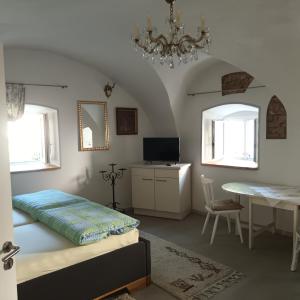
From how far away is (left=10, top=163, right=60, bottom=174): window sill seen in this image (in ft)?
13.8

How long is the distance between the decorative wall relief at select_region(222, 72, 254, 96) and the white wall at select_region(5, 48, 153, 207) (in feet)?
5.23

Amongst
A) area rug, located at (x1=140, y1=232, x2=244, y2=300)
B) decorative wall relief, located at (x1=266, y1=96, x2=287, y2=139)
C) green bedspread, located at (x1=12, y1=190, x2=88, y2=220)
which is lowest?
area rug, located at (x1=140, y1=232, x2=244, y2=300)

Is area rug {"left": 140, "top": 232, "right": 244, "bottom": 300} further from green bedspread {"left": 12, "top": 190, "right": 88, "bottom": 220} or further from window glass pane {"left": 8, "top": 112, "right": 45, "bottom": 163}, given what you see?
window glass pane {"left": 8, "top": 112, "right": 45, "bottom": 163}

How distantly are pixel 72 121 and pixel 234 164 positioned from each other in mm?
2637

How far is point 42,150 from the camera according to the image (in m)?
4.76

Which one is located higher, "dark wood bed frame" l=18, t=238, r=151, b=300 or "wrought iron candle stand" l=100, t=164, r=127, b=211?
"wrought iron candle stand" l=100, t=164, r=127, b=211

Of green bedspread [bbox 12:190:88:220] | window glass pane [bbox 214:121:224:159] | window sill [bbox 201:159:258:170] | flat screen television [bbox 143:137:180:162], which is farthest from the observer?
window glass pane [bbox 214:121:224:159]

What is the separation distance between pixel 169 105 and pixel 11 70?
2.35 meters

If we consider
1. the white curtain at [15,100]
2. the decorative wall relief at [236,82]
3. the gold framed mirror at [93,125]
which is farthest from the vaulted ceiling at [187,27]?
the decorative wall relief at [236,82]

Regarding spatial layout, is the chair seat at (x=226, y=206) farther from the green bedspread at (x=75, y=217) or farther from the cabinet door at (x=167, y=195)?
the green bedspread at (x=75, y=217)

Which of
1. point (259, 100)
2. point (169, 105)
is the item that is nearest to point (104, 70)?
point (169, 105)

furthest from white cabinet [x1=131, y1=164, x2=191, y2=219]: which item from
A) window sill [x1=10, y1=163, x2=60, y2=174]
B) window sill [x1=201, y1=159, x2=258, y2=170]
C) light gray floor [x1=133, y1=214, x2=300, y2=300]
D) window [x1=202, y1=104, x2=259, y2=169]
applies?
window sill [x1=10, y1=163, x2=60, y2=174]

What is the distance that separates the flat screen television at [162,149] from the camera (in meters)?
4.93

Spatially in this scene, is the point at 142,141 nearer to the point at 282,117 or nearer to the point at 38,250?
the point at 282,117
